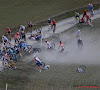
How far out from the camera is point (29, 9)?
35688 millimetres

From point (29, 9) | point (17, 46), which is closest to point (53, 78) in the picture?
point (17, 46)

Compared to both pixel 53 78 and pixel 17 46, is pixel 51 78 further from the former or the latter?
pixel 17 46

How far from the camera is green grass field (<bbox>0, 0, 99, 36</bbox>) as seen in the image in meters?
32.2

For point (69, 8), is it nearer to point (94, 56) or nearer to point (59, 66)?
point (94, 56)

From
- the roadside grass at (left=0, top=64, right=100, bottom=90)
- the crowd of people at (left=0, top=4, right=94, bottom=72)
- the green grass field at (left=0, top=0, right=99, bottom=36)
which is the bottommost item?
the roadside grass at (left=0, top=64, right=100, bottom=90)

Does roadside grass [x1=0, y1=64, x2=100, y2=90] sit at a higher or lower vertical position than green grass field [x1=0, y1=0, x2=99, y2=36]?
lower

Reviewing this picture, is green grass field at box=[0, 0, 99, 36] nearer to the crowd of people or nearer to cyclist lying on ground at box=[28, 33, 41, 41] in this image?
the crowd of people

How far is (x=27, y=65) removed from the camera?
73.6 feet

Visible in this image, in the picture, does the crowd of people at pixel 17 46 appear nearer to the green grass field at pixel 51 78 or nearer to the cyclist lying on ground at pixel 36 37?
the cyclist lying on ground at pixel 36 37

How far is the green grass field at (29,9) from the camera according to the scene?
106ft

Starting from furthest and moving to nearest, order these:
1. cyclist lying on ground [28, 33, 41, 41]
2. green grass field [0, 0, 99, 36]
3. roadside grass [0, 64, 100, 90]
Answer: green grass field [0, 0, 99, 36]
cyclist lying on ground [28, 33, 41, 41]
roadside grass [0, 64, 100, 90]

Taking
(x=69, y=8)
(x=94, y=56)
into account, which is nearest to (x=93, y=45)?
(x=94, y=56)

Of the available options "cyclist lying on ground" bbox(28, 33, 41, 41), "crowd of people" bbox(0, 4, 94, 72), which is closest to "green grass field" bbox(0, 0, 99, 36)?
"crowd of people" bbox(0, 4, 94, 72)

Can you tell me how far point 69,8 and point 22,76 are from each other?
18133 millimetres
